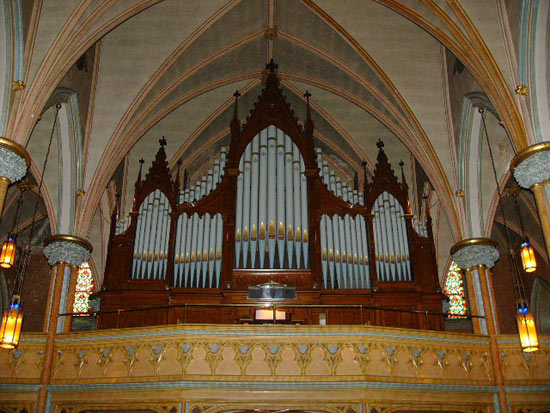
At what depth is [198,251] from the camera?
14.6 m

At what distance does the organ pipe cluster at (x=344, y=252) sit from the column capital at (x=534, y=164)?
176 inches

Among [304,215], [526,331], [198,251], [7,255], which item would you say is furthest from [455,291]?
[7,255]

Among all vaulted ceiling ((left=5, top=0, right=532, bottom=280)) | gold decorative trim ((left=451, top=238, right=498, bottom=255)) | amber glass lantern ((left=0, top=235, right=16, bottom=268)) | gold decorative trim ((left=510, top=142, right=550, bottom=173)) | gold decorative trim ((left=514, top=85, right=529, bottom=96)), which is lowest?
amber glass lantern ((left=0, top=235, right=16, bottom=268))

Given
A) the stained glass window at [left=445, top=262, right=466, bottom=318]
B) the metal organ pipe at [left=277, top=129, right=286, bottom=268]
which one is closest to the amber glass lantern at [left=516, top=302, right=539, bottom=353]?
the metal organ pipe at [left=277, top=129, right=286, bottom=268]

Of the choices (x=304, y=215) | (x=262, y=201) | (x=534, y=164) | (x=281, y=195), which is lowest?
(x=534, y=164)

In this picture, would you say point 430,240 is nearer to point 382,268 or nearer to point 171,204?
point 382,268

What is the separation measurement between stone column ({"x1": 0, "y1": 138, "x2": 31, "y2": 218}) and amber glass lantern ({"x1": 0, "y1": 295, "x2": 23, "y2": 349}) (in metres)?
1.70

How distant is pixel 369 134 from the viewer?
19469 mm

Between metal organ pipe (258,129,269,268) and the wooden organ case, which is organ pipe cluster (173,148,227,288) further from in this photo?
metal organ pipe (258,129,269,268)

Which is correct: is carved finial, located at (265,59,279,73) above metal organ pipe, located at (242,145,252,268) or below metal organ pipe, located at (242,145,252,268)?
above

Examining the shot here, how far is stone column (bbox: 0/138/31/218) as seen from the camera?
432 inches

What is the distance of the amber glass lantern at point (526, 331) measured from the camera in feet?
35.9

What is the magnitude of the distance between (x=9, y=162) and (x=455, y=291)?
14900 mm

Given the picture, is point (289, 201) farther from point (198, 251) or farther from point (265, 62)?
point (265, 62)
